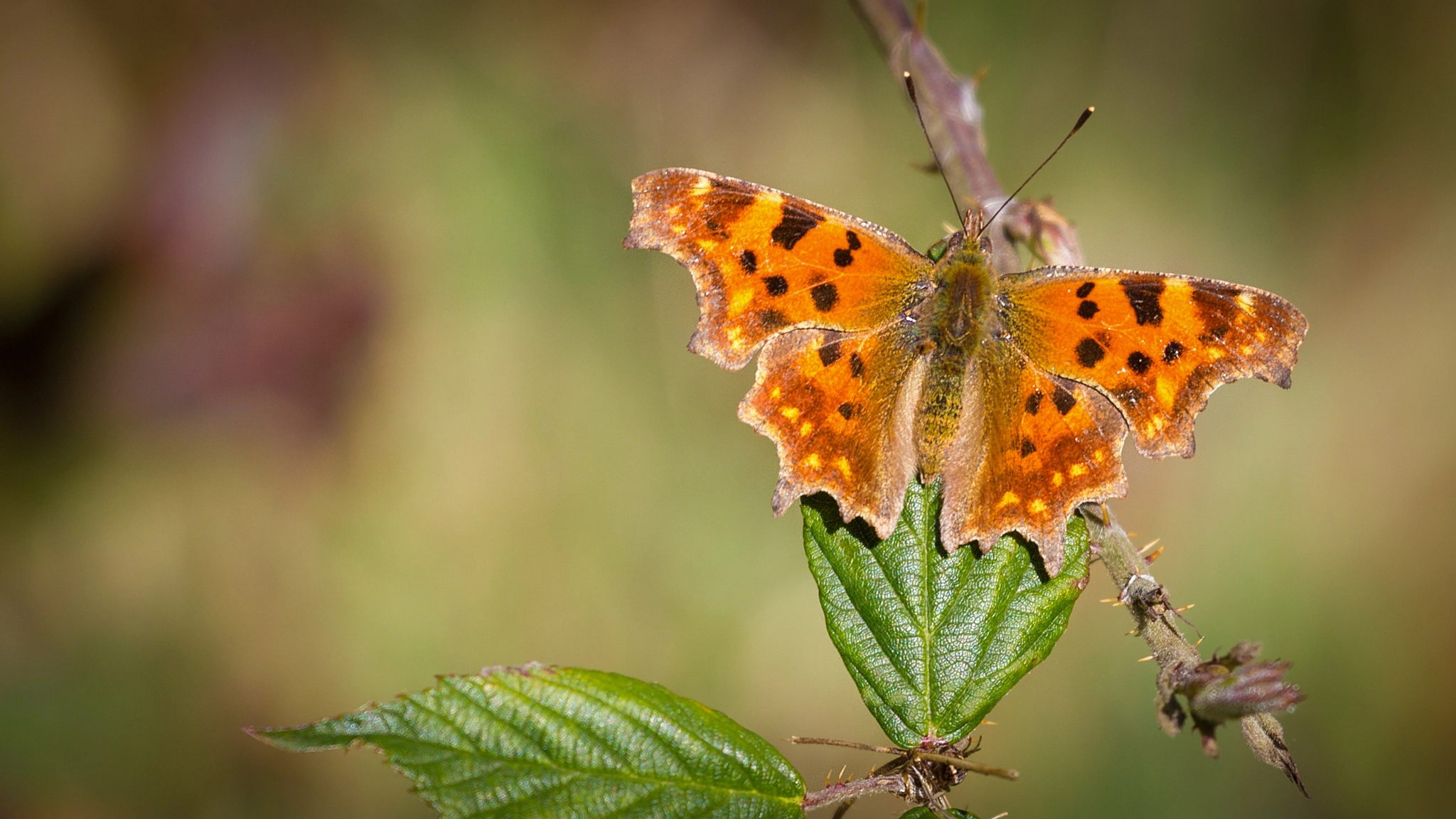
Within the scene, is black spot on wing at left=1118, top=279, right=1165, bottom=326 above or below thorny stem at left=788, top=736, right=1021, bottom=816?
above

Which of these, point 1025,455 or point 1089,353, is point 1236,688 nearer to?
point 1025,455

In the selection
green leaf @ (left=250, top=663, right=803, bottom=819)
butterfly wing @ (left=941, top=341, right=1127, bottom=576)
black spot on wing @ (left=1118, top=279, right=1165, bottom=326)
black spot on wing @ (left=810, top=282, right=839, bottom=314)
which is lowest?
green leaf @ (left=250, top=663, right=803, bottom=819)

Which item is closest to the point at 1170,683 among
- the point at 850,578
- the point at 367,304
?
the point at 850,578

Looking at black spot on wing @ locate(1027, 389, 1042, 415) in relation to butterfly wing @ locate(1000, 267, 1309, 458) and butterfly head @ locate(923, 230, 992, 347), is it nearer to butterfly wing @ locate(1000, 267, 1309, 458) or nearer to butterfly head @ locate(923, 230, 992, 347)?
butterfly wing @ locate(1000, 267, 1309, 458)

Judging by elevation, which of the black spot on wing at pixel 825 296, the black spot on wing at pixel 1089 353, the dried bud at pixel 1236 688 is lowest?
the dried bud at pixel 1236 688

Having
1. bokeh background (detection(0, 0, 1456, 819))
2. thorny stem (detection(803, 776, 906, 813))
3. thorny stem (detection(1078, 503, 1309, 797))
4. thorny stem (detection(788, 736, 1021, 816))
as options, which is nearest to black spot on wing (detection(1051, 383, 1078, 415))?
thorny stem (detection(1078, 503, 1309, 797))

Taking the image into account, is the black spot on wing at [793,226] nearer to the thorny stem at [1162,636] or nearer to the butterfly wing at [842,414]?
the butterfly wing at [842,414]

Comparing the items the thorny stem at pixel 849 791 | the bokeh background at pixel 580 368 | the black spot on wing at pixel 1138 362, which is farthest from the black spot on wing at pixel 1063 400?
the bokeh background at pixel 580 368

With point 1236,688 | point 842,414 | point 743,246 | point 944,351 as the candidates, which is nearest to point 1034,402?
point 944,351
